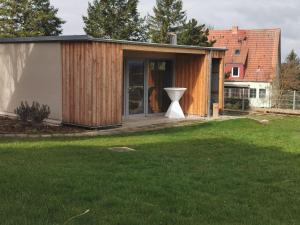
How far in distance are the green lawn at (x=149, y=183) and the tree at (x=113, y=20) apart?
1243 inches

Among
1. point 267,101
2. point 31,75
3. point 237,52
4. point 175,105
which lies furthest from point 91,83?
point 237,52

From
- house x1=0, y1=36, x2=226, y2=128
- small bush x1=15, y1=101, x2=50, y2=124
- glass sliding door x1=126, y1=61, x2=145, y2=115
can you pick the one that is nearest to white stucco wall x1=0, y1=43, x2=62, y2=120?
house x1=0, y1=36, x2=226, y2=128

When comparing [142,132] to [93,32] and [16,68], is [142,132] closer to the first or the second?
[16,68]

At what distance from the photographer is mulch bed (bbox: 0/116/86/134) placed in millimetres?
12398

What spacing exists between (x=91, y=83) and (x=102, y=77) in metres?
0.38

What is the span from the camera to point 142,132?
1332 centimetres

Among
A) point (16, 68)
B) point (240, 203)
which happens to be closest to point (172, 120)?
point (16, 68)

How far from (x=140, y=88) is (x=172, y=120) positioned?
1924 mm

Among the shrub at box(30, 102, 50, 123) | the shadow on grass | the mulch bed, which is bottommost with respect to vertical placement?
the shadow on grass

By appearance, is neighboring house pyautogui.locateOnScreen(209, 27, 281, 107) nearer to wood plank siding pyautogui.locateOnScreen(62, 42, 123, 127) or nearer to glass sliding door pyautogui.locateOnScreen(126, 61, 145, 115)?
glass sliding door pyautogui.locateOnScreen(126, 61, 145, 115)

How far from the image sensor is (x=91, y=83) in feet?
42.7

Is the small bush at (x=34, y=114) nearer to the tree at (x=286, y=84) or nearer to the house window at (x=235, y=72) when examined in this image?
the tree at (x=286, y=84)

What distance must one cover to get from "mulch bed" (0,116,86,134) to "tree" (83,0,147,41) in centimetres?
2860

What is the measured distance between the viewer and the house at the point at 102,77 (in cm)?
1317
